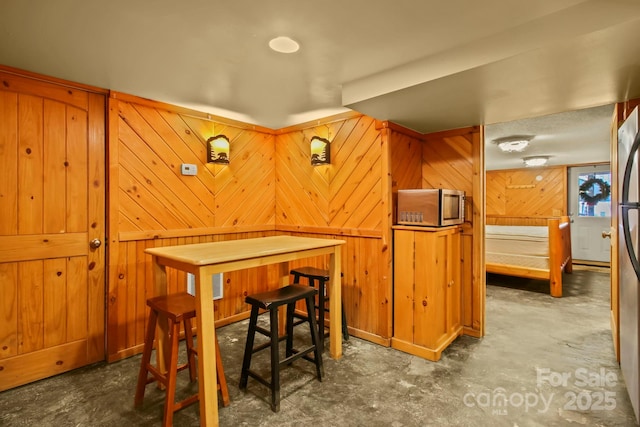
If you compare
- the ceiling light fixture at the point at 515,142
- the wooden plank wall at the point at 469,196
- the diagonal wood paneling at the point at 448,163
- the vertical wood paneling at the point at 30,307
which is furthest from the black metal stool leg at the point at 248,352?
the ceiling light fixture at the point at 515,142

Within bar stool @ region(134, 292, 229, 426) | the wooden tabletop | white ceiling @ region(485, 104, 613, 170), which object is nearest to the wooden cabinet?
the wooden tabletop

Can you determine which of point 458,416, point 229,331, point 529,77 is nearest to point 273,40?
point 529,77

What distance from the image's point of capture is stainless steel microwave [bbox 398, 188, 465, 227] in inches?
110

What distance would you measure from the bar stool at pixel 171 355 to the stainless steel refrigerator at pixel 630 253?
93.8 inches

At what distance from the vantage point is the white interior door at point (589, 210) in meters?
6.63

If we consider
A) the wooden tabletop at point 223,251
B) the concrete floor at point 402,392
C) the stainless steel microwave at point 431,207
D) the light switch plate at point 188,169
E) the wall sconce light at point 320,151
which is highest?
the wall sconce light at point 320,151

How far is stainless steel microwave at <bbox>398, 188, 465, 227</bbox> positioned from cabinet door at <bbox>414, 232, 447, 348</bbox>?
148mm

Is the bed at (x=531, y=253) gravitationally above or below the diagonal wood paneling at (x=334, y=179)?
below

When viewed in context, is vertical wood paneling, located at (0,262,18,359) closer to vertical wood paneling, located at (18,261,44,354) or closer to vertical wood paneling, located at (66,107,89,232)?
vertical wood paneling, located at (18,261,44,354)

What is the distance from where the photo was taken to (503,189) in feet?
25.8

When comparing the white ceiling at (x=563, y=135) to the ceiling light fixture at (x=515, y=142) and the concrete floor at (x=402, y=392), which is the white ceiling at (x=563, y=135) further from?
the concrete floor at (x=402, y=392)

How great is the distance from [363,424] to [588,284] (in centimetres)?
526

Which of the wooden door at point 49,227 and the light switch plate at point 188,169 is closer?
the wooden door at point 49,227

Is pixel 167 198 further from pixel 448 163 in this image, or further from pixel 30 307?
pixel 448 163
